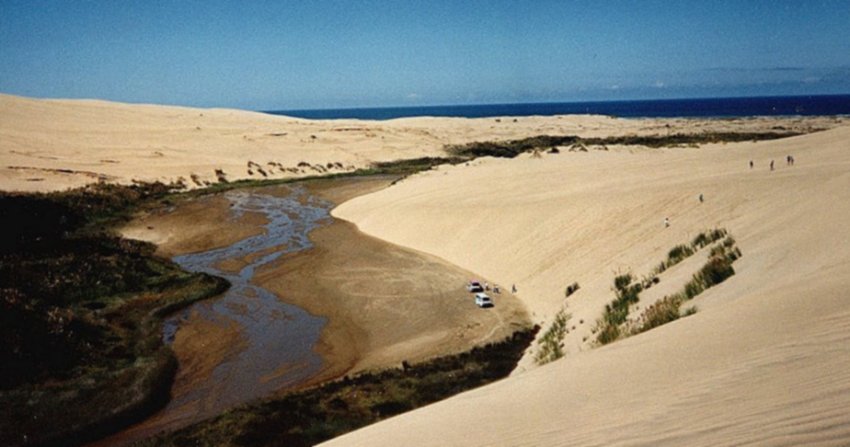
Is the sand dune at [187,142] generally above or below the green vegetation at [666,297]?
above

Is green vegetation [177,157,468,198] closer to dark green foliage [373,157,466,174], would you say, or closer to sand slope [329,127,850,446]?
dark green foliage [373,157,466,174]

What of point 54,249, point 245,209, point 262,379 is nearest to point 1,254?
point 54,249

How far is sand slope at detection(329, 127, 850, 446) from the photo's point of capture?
4.08 metres

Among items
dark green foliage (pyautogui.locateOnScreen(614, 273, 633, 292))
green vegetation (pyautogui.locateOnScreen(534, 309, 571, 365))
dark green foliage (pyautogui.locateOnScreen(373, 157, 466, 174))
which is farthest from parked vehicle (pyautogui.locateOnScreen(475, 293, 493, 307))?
dark green foliage (pyautogui.locateOnScreen(373, 157, 466, 174))

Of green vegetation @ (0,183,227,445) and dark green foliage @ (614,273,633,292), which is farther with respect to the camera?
dark green foliage @ (614,273,633,292)

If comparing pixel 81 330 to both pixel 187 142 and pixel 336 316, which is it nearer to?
pixel 336 316

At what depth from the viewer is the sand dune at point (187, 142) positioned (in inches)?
1785

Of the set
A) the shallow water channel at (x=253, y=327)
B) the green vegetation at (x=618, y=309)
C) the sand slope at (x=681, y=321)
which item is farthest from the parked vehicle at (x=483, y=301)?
the shallow water channel at (x=253, y=327)

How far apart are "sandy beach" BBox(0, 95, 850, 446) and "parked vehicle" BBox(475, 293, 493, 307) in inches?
13.1

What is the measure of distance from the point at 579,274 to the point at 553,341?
672 centimetres

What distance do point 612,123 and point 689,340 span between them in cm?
9163

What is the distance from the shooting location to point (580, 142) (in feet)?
203

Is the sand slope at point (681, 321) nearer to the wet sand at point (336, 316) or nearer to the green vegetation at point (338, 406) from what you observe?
the wet sand at point (336, 316)

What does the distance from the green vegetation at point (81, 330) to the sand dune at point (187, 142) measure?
1938cm
